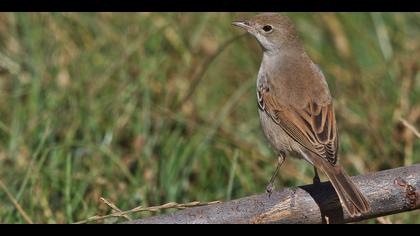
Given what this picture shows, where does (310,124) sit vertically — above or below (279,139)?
above

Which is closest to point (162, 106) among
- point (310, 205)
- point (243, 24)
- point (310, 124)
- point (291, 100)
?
point (243, 24)

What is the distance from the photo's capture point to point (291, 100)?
565 cm

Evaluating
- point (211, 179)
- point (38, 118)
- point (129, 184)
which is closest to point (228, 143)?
point (211, 179)

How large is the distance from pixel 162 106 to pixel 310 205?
3.65m

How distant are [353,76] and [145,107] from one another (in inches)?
86.9

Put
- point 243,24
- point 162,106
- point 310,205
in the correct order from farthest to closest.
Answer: point 162,106
point 243,24
point 310,205

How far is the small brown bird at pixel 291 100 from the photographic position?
5.29m

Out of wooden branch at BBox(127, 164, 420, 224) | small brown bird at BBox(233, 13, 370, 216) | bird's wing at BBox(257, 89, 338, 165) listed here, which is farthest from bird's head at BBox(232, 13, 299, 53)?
wooden branch at BBox(127, 164, 420, 224)

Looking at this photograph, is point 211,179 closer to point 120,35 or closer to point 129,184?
point 129,184

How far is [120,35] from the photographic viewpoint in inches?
321

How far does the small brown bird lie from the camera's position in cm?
529

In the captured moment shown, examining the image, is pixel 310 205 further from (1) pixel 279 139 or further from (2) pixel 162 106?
(2) pixel 162 106

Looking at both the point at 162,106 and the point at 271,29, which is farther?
the point at 162,106

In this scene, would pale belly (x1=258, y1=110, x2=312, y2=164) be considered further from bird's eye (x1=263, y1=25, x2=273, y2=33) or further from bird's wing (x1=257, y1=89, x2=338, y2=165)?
bird's eye (x1=263, y1=25, x2=273, y2=33)
